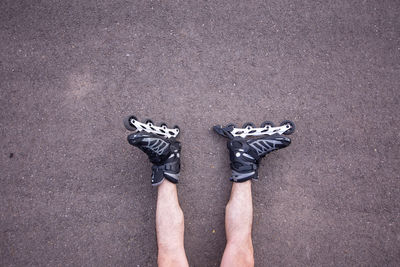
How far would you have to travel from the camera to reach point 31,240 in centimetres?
197

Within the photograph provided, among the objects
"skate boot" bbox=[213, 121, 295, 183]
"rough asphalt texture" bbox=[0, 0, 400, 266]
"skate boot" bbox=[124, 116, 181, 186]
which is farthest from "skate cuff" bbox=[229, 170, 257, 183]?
"skate boot" bbox=[124, 116, 181, 186]

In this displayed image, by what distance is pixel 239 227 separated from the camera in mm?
1811

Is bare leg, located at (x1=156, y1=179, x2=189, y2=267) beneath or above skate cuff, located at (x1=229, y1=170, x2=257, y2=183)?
beneath

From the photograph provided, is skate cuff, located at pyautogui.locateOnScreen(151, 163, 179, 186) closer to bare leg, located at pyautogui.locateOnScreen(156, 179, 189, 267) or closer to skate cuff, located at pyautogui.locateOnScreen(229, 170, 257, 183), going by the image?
bare leg, located at pyautogui.locateOnScreen(156, 179, 189, 267)

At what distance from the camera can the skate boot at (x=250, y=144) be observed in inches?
74.0

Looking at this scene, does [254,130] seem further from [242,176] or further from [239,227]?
[239,227]

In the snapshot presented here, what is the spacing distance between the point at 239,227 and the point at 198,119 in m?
1.04

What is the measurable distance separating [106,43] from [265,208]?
7.39ft

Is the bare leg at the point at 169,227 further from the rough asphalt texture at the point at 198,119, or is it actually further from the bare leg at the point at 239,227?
the bare leg at the point at 239,227

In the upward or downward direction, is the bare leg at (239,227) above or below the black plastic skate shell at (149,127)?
below

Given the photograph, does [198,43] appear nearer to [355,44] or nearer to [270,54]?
[270,54]

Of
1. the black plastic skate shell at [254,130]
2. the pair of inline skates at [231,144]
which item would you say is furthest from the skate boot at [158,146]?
the black plastic skate shell at [254,130]

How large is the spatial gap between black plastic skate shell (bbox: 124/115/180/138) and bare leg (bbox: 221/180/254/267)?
745mm

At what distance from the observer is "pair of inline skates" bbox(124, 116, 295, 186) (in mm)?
1791
